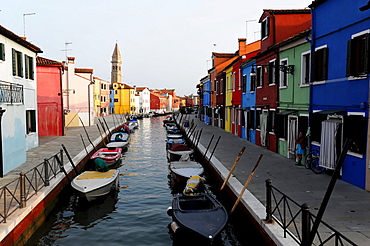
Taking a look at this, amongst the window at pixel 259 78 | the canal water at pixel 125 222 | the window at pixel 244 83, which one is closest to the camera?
the canal water at pixel 125 222

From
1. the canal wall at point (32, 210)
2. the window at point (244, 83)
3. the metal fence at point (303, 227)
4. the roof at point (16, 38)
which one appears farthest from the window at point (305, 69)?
the roof at point (16, 38)

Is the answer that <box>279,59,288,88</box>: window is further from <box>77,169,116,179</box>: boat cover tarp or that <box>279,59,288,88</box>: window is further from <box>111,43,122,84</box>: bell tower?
<box>111,43,122,84</box>: bell tower

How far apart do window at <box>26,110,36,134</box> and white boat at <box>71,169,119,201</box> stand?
364 inches

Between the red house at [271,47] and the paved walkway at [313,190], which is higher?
the red house at [271,47]

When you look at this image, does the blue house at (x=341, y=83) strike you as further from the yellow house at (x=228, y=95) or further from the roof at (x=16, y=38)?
the yellow house at (x=228, y=95)

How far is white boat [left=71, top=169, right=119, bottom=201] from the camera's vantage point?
1216 centimetres

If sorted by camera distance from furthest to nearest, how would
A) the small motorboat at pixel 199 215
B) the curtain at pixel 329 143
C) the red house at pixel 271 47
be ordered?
the red house at pixel 271 47, the curtain at pixel 329 143, the small motorboat at pixel 199 215

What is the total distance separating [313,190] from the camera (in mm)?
10609

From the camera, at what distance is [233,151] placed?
19.6 meters

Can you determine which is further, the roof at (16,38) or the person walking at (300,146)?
the roof at (16,38)

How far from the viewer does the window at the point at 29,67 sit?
1933cm

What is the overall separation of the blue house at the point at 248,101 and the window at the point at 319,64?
8.38m

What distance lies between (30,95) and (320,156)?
16.9 metres

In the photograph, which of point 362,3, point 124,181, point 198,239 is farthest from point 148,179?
point 362,3
